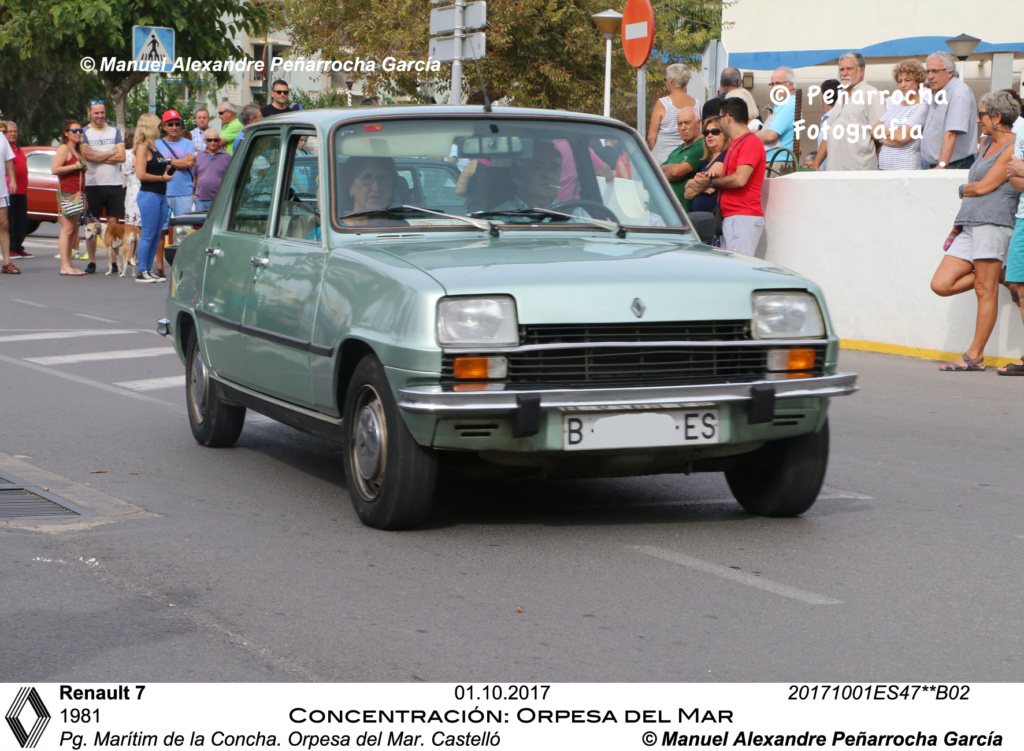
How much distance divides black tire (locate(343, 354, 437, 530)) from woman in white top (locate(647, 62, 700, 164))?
9.34 meters

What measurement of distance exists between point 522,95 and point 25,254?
20.8 m

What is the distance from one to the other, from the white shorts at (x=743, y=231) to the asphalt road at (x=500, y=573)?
4.89 m

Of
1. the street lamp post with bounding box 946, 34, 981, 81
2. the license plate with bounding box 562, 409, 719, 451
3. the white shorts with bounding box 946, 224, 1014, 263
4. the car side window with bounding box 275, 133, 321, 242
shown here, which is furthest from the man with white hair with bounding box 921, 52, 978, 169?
the street lamp post with bounding box 946, 34, 981, 81

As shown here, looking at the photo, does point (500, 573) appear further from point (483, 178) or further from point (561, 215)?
point (483, 178)

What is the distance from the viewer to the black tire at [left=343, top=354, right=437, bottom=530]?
5855 mm

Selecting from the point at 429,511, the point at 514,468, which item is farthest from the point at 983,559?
the point at 429,511

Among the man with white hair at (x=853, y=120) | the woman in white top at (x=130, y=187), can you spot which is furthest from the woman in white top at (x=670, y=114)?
the woman in white top at (x=130, y=187)

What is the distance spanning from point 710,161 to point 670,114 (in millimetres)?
1724

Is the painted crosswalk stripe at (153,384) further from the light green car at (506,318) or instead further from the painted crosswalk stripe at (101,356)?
the light green car at (506,318)

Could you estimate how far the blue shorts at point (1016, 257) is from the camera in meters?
11.6

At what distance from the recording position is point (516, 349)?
5.64 m

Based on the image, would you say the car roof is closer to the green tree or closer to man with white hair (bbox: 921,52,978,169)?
man with white hair (bbox: 921,52,978,169)

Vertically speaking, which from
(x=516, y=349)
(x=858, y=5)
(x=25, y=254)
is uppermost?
(x=858, y=5)
